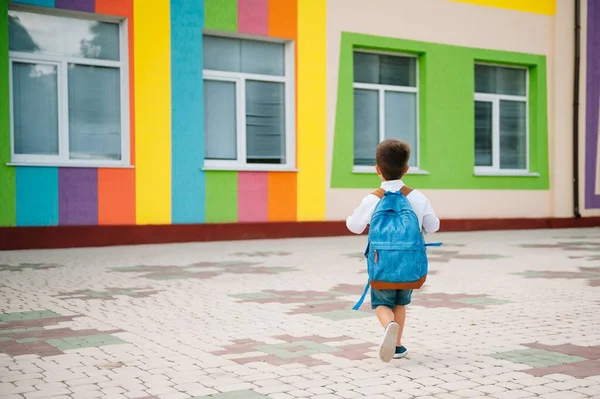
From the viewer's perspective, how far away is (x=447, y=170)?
16406mm

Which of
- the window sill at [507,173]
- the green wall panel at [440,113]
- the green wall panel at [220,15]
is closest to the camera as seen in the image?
the green wall panel at [220,15]

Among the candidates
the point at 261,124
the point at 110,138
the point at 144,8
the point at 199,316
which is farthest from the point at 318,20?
the point at 199,316

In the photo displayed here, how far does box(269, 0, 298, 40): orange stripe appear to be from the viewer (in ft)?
46.6

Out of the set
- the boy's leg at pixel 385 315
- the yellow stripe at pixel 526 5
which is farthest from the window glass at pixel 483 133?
the boy's leg at pixel 385 315

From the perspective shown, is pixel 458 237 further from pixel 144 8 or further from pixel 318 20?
pixel 144 8

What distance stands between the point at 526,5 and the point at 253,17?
278 inches

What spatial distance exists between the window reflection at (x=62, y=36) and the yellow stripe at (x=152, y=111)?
489 millimetres

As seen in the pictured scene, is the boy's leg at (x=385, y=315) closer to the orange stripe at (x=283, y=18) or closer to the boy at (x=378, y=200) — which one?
the boy at (x=378, y=200)

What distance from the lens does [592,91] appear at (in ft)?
60.0

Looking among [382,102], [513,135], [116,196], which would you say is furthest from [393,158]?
[513,135]

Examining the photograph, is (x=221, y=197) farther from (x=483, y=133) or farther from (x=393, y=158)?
(x=393, y=158)

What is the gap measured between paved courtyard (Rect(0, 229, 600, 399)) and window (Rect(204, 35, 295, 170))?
443 centimetres

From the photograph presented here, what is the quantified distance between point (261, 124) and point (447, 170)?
14.4 ft

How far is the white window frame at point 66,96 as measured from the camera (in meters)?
12.0
